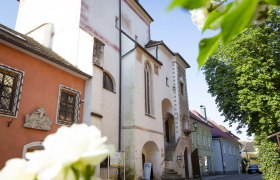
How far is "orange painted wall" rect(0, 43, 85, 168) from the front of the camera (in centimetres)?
916

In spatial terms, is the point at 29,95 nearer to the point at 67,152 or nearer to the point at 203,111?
the point at 67,152

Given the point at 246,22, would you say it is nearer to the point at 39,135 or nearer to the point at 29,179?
the point at 29,179

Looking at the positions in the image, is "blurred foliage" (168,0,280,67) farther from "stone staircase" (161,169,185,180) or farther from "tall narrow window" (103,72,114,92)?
"stone staircase" (161,169,185,180)

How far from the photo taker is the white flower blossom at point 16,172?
33.7 inches

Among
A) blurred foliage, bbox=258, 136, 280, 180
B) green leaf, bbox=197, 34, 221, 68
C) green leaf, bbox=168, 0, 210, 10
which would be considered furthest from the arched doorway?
green leaf, bbox=168, 0, 210, 10

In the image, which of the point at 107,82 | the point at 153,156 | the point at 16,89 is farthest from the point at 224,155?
the point at 16,89

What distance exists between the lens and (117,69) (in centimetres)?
1683

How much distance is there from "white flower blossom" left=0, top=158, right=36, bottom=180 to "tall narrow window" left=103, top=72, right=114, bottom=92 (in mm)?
14765

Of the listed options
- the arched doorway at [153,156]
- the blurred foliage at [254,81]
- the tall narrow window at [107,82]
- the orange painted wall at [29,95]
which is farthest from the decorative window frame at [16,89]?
the blurred foliage at [254,81]

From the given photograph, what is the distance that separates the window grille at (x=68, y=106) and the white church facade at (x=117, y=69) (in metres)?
0.47

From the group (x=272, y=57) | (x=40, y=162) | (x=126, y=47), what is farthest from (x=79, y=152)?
(x=272, y=57)

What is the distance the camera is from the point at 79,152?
0.82 meters

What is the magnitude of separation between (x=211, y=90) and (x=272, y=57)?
542cm

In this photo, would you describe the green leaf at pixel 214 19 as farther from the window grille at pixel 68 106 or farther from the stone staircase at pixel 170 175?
the stone staircase at pixel 170 175
